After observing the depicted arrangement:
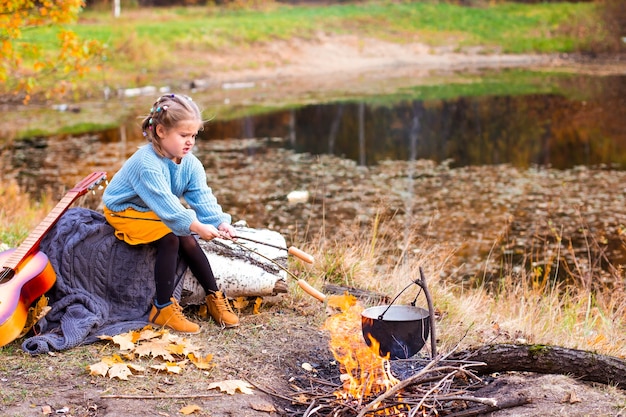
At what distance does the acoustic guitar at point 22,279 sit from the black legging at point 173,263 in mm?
643

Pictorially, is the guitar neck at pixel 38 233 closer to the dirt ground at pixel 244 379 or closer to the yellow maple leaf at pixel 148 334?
the dirt ground at pixel 244 379

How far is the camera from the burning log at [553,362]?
364cm

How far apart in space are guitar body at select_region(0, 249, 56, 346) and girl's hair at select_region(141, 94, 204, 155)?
3.28 ft

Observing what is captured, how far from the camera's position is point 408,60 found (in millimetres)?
27016

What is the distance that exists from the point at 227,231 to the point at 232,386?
1.04 m

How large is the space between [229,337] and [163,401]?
86 cm

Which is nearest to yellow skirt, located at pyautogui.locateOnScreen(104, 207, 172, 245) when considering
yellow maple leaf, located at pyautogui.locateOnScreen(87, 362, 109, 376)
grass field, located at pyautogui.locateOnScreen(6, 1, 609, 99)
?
yellow maple leaf, located at pyautogui.locateOnScreen(87, 362, 109, 376)

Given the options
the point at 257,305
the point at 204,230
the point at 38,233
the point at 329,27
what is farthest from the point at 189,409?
the point at 329,27

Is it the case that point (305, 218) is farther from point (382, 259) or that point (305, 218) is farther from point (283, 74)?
point (283, 74)

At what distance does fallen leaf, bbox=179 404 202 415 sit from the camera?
3.61 m

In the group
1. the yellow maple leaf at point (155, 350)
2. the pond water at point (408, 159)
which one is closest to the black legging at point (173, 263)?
the yellow maple leaf at point (155, 350)

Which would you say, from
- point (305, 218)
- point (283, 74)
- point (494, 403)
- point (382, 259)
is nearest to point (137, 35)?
Answer: point (283, 74)

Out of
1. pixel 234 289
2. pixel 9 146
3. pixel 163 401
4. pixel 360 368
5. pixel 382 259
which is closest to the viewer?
pixel 163 401

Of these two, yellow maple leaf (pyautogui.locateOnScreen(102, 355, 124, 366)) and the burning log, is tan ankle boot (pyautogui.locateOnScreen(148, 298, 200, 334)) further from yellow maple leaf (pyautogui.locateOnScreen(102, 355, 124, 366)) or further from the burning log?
the burning log
